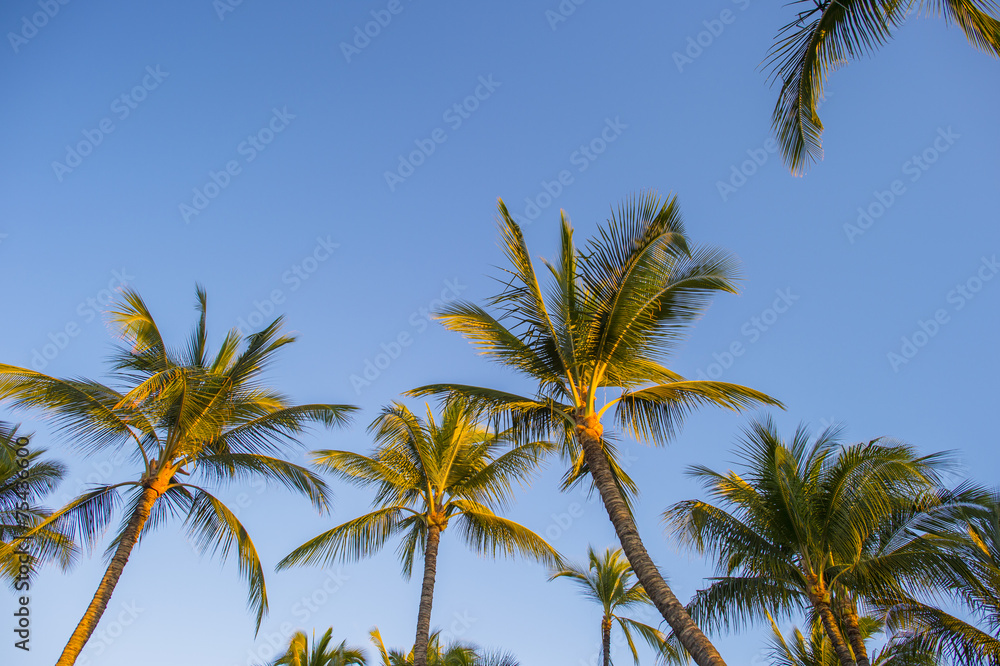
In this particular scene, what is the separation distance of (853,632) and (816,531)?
1.90m

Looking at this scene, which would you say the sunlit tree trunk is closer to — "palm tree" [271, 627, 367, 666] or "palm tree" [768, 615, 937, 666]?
"palm tree" [768, 615, 937, 666]

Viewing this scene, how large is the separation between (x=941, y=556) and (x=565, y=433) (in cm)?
714

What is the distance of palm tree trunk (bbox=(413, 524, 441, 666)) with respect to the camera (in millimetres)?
14000

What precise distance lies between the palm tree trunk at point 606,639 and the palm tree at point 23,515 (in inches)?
579

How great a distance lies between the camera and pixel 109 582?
1078 centimetres

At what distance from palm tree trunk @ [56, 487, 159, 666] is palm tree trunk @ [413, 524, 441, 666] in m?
6.04

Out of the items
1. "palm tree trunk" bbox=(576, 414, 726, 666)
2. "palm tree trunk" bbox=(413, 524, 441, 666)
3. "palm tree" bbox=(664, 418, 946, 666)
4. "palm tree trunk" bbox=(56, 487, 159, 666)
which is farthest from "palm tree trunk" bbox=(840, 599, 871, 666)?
"palm tree trunk" bbox=(56, 487, 159, 666)

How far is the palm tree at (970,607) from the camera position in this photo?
12.4 metres

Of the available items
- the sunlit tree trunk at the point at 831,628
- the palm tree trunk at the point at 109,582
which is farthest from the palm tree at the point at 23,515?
the sunlit tree trunk at the point at 831,628

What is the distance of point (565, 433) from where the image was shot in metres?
11.4

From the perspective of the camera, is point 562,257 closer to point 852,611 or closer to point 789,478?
point 789,478

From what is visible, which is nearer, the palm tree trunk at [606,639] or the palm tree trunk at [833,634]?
the palm tree trunk at [833,634]

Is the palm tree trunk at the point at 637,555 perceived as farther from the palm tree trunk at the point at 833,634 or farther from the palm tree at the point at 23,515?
the palm tree at the point at 23,515

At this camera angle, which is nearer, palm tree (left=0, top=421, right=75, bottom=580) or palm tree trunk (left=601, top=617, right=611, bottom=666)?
palm tree (left=0, top=421, right=75, bottom=580)
